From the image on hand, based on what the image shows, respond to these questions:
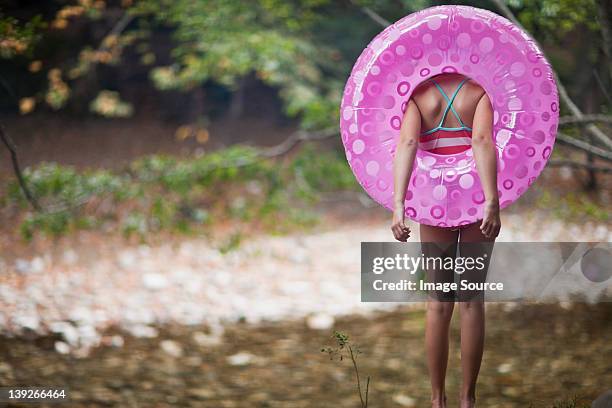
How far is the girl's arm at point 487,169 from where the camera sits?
1.66 meters

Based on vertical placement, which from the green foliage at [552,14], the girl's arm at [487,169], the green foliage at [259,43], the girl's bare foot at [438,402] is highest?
the green foliage at [259,43]

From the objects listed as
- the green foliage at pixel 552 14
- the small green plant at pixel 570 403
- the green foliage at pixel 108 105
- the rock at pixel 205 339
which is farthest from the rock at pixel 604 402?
the green foliage at pixel 108 105

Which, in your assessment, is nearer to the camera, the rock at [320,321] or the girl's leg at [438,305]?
the girl's leg at [438,305]

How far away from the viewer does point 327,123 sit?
169 inches

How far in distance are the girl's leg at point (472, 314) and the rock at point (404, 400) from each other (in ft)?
1.76

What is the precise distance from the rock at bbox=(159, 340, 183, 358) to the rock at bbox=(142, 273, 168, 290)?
3.20ft

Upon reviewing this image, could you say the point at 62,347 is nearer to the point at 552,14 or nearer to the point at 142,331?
→ the point at 142,331

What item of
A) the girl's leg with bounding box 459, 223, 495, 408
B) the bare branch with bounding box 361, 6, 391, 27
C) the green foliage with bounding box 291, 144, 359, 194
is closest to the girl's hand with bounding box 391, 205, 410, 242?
the girl's leg with bounding box 459, 223, 495, 408

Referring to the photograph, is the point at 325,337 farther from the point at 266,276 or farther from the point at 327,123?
the point at 327,123

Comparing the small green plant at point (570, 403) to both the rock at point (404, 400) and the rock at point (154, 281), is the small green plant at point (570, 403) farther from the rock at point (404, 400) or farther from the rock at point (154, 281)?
the rock at point (154, 281)

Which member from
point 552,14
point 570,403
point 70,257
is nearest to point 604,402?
point 570,403

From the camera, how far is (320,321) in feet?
11.0

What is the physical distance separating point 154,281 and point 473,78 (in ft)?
9.22

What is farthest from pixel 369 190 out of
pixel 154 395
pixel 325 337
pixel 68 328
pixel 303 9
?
pixel 303 9
